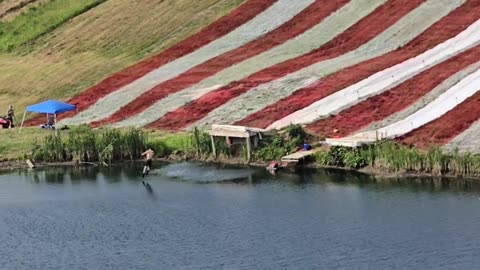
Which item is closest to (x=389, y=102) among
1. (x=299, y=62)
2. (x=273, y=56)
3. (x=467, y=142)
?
(x=467, y=142)

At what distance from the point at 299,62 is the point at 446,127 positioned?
1910 centimetres

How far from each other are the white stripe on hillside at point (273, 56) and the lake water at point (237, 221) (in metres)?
11.5

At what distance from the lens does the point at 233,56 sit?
277ft

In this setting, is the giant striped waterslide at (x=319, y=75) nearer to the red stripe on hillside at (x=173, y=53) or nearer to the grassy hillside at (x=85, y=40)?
the red stripe on hillside at (x=173, y=53)

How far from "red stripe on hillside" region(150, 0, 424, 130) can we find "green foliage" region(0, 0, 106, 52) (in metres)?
29.6

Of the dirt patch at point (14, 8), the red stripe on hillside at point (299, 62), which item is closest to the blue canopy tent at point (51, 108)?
the red stripe on hillside at point (299, 62)

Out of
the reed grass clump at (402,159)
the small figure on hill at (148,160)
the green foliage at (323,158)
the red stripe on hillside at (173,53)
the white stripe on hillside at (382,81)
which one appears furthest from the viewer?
the red stripe on hillside at (173,53)

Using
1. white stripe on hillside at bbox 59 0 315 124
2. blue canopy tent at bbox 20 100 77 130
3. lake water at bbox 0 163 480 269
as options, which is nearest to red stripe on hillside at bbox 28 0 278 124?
white stripe on hillside at bbox 59 0 315 124

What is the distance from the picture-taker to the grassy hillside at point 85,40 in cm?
8762

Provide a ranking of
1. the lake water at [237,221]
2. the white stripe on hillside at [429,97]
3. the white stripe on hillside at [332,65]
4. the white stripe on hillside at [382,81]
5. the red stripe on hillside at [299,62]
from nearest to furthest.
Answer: the lake water at [237,221] → the white stripe on hillside at [429,97] → the white stripe on hillside at [382,81] → the white stripe on hillside at [332,65] → the red stripe on hillside at [299,62]

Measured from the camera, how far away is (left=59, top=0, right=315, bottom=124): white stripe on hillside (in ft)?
257

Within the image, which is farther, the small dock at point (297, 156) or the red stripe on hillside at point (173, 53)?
the red stripe on hillside at point (173, 53)

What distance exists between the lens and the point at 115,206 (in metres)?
56.4

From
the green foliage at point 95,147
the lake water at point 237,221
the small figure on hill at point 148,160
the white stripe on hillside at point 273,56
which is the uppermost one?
the white stripe on hillside at point 273,56
